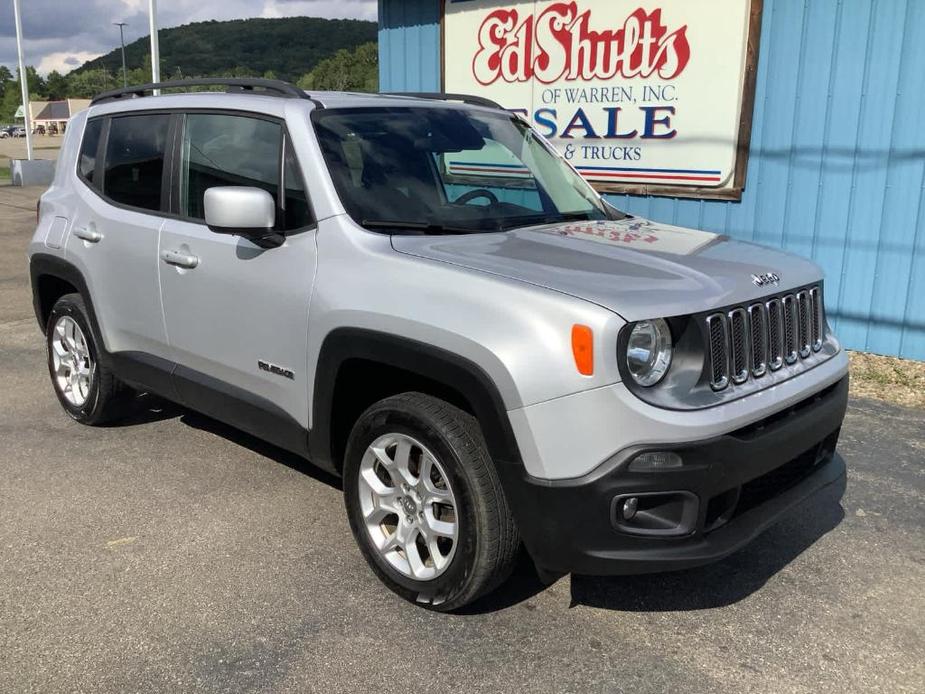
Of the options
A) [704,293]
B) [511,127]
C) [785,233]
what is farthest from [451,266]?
[785,233]

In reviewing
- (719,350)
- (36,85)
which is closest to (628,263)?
(719,350)

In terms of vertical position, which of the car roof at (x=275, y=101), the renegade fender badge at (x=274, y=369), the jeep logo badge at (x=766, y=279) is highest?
the car roof at (x=275, y=101)

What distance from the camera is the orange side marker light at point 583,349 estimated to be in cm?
258

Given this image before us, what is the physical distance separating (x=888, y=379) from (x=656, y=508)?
14.5ft

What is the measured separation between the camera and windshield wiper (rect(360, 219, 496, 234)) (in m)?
3.38

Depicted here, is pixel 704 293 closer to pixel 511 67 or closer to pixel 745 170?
pixel 745 170

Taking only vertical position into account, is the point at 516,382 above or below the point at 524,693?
above

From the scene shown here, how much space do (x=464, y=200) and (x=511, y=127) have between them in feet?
2.77

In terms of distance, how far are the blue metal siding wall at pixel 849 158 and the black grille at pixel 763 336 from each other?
3791 millimetres

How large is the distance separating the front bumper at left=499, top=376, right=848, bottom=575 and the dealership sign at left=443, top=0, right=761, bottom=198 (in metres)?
5.15

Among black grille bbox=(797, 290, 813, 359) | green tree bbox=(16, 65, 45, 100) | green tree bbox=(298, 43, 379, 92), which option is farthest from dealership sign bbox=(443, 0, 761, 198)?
green tree bbox=(16, 65, 45, 100)

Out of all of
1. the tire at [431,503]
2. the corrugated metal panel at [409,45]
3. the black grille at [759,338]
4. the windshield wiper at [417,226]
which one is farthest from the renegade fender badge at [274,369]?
the corrugated metal panel at [409,45]

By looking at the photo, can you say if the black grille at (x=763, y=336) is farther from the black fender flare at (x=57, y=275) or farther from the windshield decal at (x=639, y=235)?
the black fender flare at (x=57, y=275)

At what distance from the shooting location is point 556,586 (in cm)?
341
